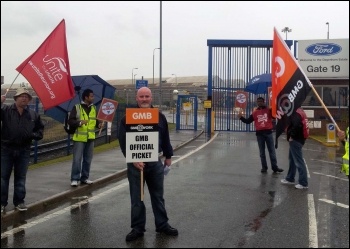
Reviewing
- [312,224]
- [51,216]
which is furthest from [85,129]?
[312,224]

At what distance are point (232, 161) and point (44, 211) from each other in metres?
7.17

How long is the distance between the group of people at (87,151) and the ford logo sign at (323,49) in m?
15.8

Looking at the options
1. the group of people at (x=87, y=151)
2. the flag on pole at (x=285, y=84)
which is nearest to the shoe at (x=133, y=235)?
the group of people at (x=87, y=151)

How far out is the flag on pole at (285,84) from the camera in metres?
6.63

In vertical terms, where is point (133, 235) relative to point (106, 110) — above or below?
below

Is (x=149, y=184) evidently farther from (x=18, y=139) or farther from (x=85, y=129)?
(x=85, y=129)

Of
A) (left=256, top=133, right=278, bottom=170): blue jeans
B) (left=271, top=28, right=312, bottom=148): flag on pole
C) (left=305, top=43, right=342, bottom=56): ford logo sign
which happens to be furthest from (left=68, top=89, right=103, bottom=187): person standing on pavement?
(left=305, top=43, right=342, bottom=56): ford logo sign

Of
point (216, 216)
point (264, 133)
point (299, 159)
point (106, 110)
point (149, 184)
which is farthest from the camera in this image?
point (106, 110)

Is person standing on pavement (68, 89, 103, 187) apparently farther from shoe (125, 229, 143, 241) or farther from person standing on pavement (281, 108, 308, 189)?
person standing on pavement (281, 108, 308, 189)

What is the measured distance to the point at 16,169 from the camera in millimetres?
6895

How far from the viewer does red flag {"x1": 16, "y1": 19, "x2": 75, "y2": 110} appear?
7.45 metres

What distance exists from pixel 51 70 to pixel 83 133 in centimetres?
151

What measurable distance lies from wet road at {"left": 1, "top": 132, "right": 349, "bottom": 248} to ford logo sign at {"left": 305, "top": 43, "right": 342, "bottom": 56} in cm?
1415

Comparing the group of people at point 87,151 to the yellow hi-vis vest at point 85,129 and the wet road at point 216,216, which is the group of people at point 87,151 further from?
the wet road at point 216,216
